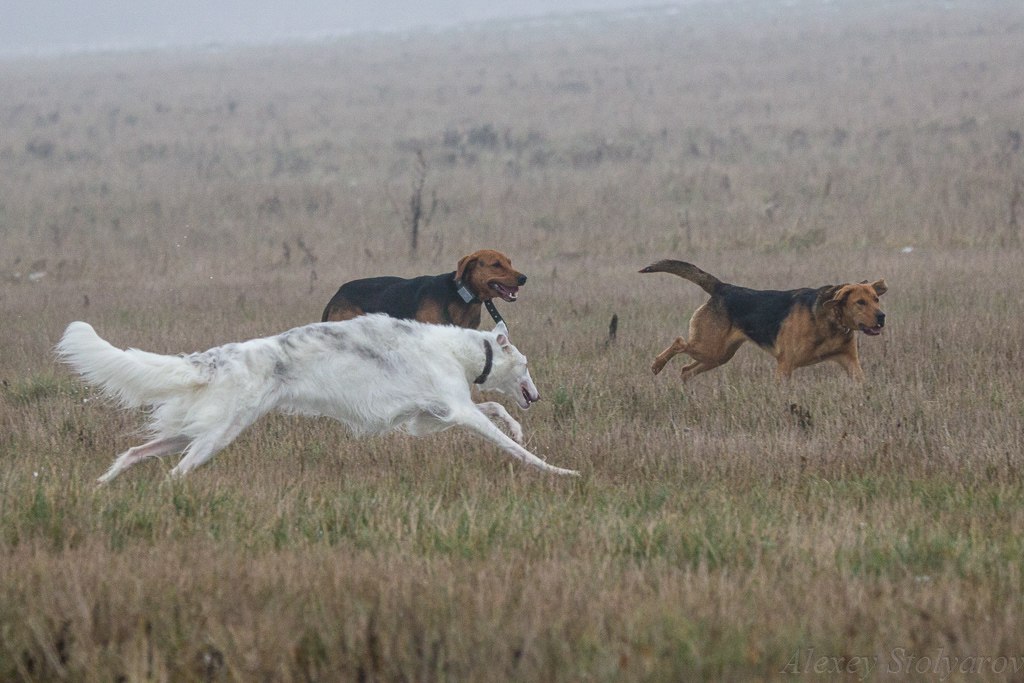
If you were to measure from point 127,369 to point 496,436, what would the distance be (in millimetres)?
1778

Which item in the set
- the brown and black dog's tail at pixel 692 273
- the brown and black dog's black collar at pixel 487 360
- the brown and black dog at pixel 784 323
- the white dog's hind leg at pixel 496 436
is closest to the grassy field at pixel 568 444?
the white dog's hind leg at pixel 496 436

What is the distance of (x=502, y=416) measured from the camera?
21.8ft

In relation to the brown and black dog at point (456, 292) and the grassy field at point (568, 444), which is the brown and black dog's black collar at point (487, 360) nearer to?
the grassy field at point (568, 444)

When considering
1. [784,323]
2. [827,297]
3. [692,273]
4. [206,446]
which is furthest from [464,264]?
[206,446]

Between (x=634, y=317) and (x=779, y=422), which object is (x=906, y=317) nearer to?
(x=634, y=317)

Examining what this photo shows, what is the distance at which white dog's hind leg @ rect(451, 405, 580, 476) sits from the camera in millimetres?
5930

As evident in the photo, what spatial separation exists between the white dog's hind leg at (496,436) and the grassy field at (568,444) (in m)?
0.09

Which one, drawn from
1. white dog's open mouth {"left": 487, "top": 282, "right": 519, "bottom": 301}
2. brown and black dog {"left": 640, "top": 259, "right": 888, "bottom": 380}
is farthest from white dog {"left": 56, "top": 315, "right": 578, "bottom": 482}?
brown and black dog {"left": 640, "top": 259, "right": 888, "bottom": 380}

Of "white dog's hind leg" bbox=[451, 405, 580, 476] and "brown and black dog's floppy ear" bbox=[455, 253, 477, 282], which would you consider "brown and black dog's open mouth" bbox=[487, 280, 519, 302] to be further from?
"white dog's hind leg" bbox=[451, 405, 580, 476]

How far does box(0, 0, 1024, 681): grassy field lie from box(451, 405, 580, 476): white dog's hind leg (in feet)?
0.28

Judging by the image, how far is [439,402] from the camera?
20.6 ft

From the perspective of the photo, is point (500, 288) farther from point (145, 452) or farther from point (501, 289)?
point (145, 452)

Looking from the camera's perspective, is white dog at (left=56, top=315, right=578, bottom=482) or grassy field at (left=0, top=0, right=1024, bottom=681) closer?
grassy field at (left=0, top=0, right=1024, bottom=681)

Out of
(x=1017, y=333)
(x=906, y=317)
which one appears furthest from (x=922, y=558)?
(x=906, y=317)
